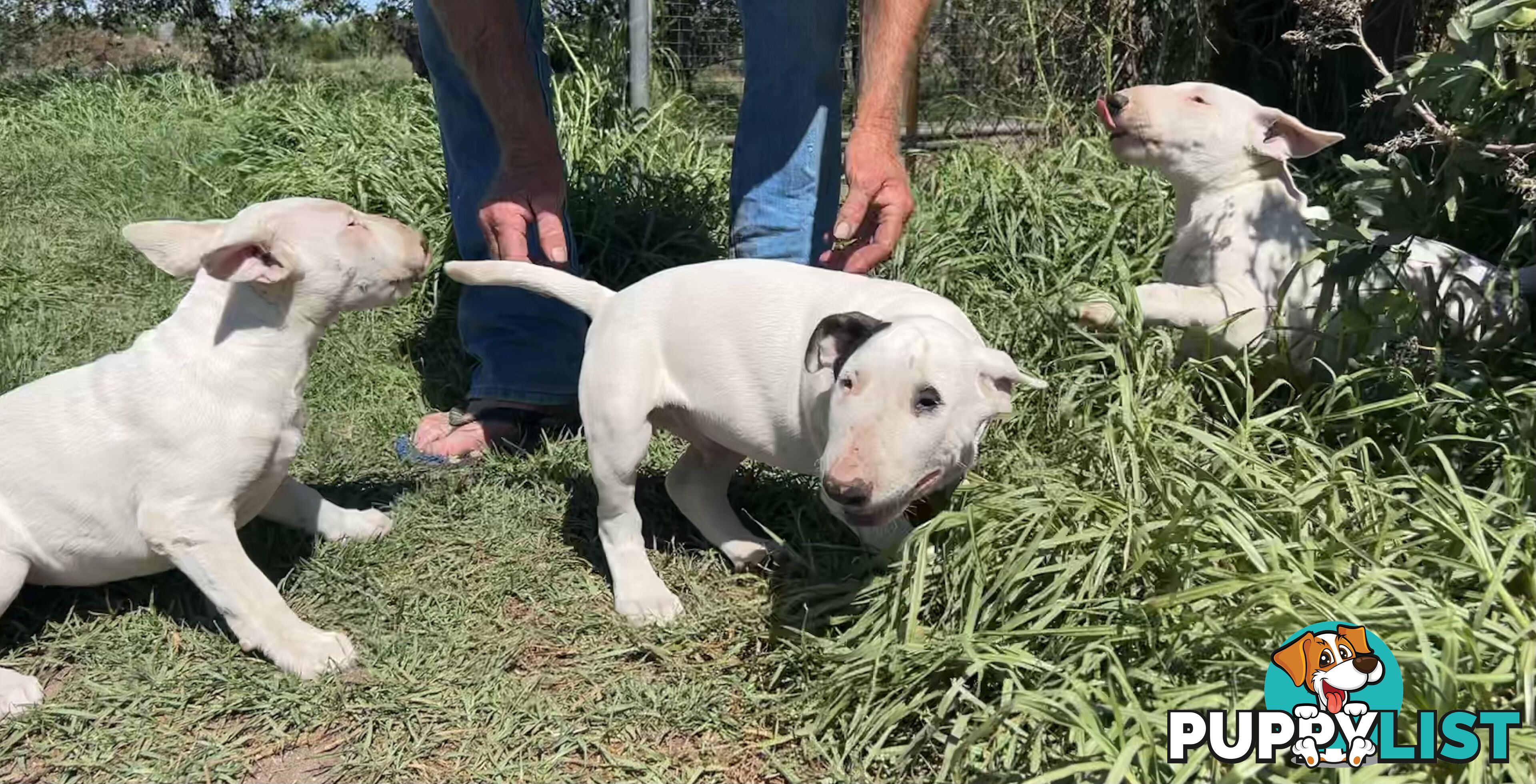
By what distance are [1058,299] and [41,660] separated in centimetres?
312

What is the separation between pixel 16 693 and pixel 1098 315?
2.88 metres

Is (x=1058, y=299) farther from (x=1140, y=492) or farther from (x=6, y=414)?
(x=6, y=414)

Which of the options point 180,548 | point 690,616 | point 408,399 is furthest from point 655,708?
point 408,399

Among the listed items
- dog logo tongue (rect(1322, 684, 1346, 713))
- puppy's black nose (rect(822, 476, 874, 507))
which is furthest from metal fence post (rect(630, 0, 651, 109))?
dog logo tongue (rect(1322, 684, 1346, 713))

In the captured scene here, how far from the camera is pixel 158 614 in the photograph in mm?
2662

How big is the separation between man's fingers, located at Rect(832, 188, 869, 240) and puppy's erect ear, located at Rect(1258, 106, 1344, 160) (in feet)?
4.16

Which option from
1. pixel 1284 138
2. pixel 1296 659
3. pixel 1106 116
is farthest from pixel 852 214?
pixel 1296 659

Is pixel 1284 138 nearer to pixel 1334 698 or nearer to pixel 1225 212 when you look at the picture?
pixel 1225 212

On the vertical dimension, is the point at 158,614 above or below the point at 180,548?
below

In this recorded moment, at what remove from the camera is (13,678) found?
93.6 inches

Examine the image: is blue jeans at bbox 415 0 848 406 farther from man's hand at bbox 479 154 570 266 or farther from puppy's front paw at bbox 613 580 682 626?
puppy's front paw at bbox 613 580 682 626

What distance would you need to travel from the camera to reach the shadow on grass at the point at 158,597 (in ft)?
8.67

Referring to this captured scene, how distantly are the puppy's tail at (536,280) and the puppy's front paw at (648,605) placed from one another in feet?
2.44

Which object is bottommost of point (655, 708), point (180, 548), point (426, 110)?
point (655, 708)
